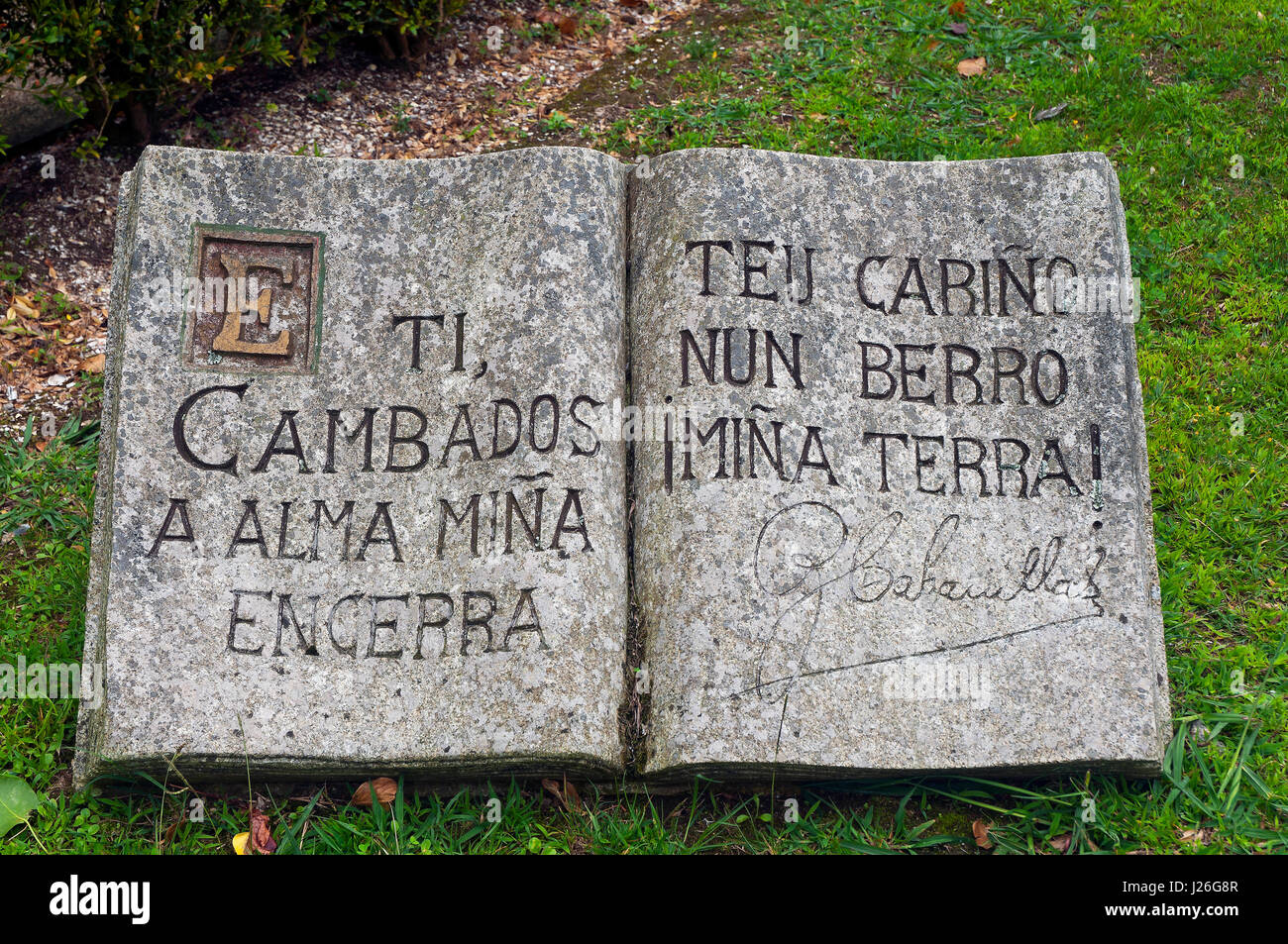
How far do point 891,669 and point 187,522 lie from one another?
200cm

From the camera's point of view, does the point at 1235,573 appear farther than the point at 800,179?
Yes

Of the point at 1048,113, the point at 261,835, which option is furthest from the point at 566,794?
the point at 1048,113

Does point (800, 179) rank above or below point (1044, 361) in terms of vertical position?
above

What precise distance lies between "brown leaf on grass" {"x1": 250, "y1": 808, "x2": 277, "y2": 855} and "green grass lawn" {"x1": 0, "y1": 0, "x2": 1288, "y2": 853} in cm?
4

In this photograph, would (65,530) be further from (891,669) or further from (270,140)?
(891,669)

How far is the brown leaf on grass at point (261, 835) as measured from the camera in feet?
9.74

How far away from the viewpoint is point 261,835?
2988 millimetres

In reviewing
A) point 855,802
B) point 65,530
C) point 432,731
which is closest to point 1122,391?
point 855,802

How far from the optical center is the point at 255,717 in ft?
9.51

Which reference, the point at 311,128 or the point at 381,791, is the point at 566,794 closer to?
the point at 381,791

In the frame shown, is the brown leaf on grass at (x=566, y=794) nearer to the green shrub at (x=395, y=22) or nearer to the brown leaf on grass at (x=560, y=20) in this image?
the green shrub at (x=395, y=22)

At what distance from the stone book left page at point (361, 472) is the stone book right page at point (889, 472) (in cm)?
22
